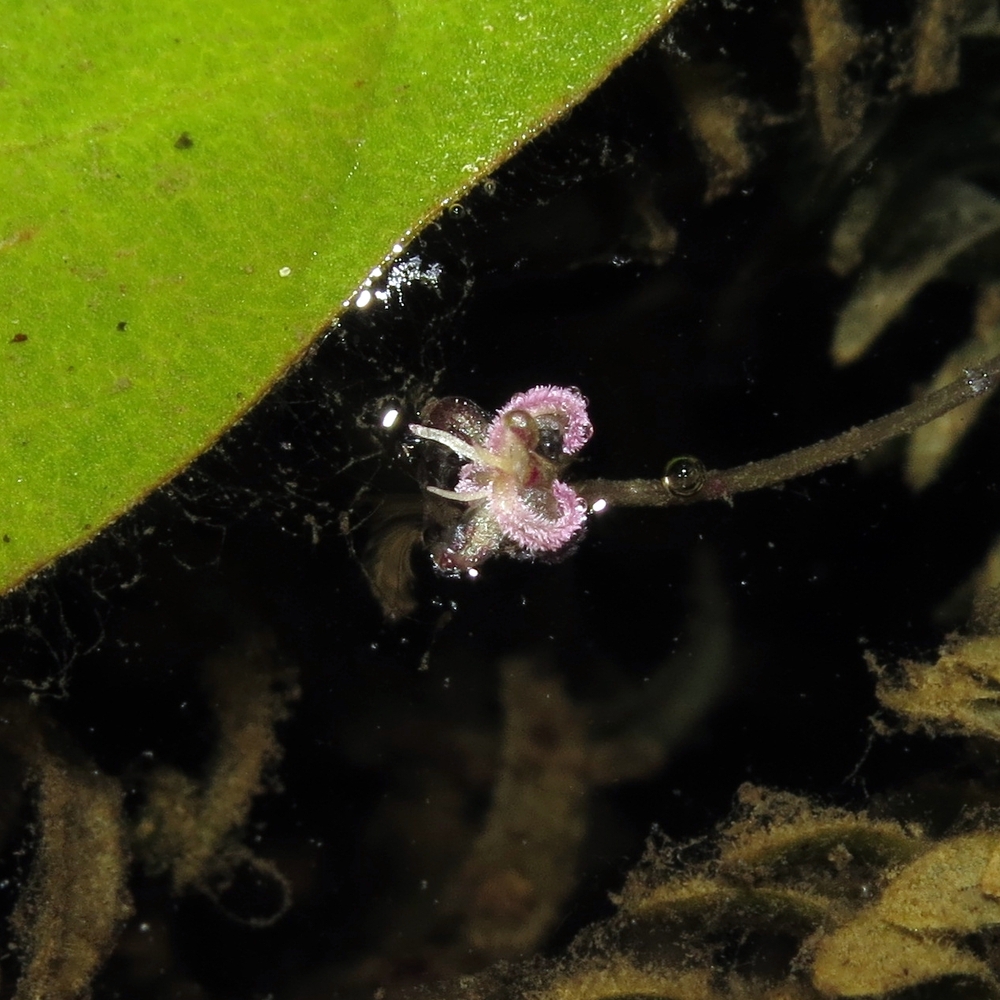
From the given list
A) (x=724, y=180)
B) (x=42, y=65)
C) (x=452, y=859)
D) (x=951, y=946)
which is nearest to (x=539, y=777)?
(x=452, y=859)

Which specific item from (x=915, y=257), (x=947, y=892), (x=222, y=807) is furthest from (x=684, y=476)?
(x=222, y=807)

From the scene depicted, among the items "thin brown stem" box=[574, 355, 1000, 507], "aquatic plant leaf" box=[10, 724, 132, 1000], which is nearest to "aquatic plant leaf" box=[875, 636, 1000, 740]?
"thin brown stem" box=[574, 355, 1000, 507]

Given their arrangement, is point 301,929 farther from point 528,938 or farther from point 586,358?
point 586,358

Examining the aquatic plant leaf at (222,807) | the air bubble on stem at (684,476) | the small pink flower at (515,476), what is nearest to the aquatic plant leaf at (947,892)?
the air bubble on stem at (684,476)

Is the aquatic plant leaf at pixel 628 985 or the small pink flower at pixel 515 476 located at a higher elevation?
the small pink flower at pixel 515 476

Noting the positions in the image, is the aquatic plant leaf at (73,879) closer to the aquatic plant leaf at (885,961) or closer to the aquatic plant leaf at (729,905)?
the aquatic plant leaf at (729,905)

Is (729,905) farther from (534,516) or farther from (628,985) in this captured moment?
(534,516)
